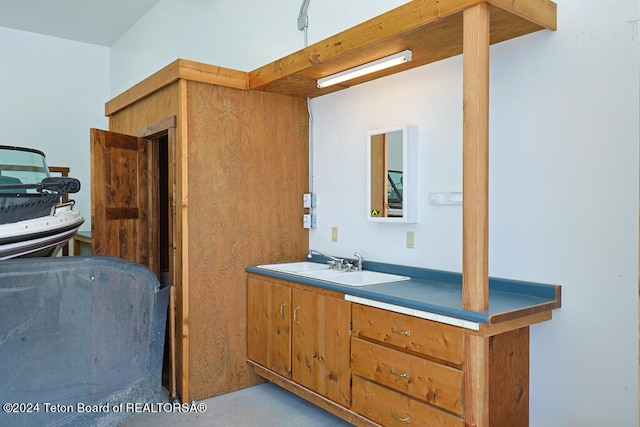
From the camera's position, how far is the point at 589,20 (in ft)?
7.45

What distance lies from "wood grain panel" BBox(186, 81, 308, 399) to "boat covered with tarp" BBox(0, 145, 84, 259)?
79cm

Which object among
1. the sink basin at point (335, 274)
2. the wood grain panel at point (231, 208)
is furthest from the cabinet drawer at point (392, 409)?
the wood grain panel at point (231, 208)

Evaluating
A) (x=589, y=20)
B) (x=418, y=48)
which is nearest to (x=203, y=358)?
(x=418, y=48)

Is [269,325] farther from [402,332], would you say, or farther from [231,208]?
[402,332]

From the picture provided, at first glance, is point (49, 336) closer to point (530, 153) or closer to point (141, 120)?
point (530, 153)

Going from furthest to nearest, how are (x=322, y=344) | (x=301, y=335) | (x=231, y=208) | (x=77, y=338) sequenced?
1. (x=231, y=208)
2. (x=301, y=335)
3. (x=322, y=344)
4. (x=77, y=338)

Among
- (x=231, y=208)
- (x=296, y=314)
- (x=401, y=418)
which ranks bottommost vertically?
(x=401, y=418)

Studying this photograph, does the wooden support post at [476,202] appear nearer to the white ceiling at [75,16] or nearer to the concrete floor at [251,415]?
the concrete floor at [251,415]

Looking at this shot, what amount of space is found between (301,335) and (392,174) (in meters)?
1.20

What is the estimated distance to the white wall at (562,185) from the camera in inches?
85.1

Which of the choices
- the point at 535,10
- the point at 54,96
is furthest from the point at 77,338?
the point at 54,96

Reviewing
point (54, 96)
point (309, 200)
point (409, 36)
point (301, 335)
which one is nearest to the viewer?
point (409, 36)

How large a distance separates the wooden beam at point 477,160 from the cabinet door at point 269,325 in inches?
55.5

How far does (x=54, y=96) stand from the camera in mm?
7199
